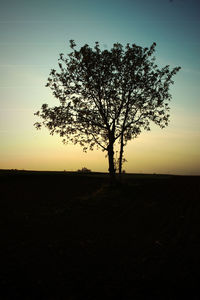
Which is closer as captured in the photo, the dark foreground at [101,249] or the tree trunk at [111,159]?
the dark foreground at [101,249]

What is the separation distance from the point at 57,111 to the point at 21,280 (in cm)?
2039

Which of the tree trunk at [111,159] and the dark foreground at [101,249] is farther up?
the tree trunk at [111,159]

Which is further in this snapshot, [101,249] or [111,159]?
[111,159]

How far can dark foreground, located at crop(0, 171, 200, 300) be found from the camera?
6.52 meters

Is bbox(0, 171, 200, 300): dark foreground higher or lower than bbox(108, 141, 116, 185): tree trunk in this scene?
lower

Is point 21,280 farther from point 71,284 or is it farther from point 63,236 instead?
point 63,236

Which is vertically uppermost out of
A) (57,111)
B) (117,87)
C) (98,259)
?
(117,87)

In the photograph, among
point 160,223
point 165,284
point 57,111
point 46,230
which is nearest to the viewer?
point 165,284

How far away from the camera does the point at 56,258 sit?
860 cm

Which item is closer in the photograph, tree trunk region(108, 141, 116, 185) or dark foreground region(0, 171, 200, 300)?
dark foreground region(0, 171, 200, 300)

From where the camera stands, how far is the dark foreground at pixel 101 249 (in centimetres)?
652

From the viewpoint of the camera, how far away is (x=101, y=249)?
9.63 m

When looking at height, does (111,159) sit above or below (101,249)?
above

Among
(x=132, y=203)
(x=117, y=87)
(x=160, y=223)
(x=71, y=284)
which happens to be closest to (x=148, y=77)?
(x=117, y=87)
